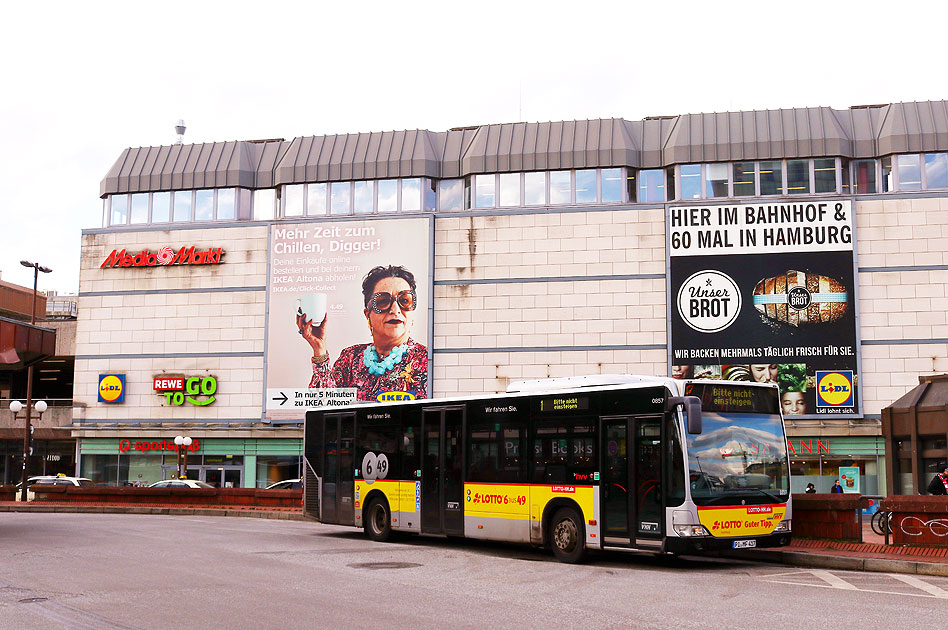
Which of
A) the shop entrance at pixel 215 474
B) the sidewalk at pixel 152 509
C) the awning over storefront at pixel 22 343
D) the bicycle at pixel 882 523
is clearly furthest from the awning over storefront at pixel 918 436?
the shop entrance at pixel 215 474

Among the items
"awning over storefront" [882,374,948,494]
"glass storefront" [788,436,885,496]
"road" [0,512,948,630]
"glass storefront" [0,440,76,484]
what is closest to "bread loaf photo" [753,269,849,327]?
"glass storefront" [788,436,885,496]

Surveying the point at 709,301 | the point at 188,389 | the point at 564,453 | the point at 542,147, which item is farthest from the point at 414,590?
the point at 188,389

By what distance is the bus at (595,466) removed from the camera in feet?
52.9

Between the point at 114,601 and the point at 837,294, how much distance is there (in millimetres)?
38179

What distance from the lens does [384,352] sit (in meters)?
48.0

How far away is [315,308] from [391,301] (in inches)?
149

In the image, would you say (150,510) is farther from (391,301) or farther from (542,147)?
(542,147)

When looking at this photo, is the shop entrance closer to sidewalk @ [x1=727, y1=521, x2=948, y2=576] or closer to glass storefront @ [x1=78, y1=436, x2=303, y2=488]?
glass storefront @ [x1=78, y1=436, x2=303, y2=488]

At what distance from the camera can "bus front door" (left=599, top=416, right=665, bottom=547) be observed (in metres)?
16.3

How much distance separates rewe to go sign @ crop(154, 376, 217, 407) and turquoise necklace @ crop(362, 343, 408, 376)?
Answer: 821 cm

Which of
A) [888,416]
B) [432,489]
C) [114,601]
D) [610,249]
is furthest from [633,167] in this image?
[114,601]

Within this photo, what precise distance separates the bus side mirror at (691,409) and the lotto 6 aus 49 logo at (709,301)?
98.4 ft

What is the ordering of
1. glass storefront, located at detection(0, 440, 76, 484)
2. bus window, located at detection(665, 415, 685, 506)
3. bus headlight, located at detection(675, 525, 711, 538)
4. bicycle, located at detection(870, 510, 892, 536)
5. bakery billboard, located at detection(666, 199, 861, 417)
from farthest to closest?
glass storefront, located at detection(0, 440, 76, 484) < bakery billboard, located at detection(666, 199, 861, 417) < bicycle, located at detection(870, 510, 892, 536) < bus window, located at detection(665, 415, 685, 506) < bus headlight, located at detection(675, 525, 711, 538)

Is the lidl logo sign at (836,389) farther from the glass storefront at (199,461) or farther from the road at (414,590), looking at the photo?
the road at (414,590)
